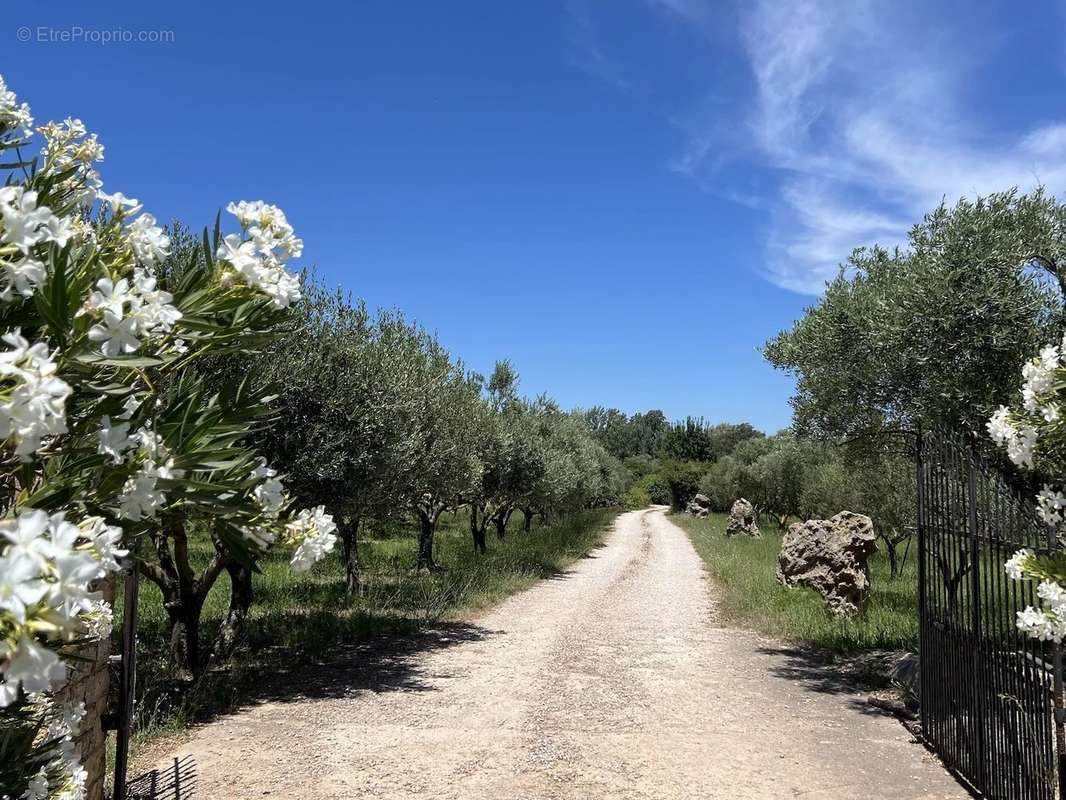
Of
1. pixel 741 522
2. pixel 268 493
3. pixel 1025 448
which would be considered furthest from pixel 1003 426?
pixel 741 522

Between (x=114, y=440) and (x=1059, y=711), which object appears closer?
(x=114, y=440)

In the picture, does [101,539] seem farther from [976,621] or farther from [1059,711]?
[976,621]

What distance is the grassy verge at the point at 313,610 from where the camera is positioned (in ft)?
29.5

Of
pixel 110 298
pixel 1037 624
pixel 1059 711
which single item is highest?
pixel 110 298

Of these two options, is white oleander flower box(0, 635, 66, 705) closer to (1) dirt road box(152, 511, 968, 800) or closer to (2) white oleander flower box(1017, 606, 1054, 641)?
(2) white oleander flower box(1017, 606, 1054, 641)

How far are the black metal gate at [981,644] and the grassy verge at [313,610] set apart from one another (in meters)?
7.76

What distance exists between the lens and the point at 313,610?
49.3ft

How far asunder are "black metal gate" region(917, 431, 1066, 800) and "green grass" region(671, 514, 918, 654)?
4.32m

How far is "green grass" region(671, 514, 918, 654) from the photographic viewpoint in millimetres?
12469

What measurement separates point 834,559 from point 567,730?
31.6ft

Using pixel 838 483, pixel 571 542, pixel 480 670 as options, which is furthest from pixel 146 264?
pixel 838 483

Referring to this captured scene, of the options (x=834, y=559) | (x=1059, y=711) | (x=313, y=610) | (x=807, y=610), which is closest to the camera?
(x=1059, y=711)

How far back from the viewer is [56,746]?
2453mm

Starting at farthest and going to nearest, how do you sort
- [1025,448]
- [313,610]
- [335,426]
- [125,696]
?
1. [313,610]
2. [335,426]
3. [125,696]
4. [1025,448]
